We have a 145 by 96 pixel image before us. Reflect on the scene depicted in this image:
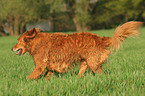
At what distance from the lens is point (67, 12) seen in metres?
38.5

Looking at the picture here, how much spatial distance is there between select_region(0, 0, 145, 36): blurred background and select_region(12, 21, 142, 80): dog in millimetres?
27324

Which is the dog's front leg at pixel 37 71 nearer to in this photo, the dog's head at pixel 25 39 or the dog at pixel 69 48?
the dog at pixel 69 48

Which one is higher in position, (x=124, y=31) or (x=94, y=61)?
(x=124, y=31)

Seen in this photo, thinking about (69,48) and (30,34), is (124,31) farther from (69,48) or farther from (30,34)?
(30,34)

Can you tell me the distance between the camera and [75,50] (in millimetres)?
4809

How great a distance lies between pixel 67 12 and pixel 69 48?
34338 mm

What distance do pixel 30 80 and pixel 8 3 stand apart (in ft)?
103

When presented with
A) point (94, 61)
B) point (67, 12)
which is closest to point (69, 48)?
point (94, 61)

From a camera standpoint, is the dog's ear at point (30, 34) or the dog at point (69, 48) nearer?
the dog at point (69, 48)

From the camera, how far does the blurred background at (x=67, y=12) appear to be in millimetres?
33844

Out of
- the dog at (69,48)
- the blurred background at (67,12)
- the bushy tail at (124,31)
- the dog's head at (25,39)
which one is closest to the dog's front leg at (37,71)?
the dog at (69,48)

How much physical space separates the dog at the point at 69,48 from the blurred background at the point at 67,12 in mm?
27324

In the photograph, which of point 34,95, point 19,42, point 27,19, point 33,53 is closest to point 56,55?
point 33,53

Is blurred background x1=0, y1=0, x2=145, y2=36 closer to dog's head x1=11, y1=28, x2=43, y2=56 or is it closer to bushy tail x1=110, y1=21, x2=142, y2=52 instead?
dog's head x1=11, y1=28, x2=43, y2=56
